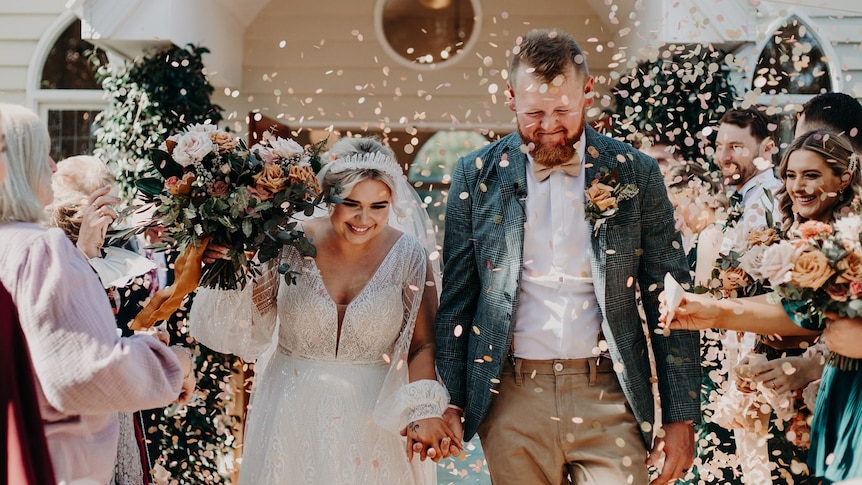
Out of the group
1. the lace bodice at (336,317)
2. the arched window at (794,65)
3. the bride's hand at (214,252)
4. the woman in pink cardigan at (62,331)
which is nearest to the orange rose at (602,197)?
the lace bodice at (336,317)

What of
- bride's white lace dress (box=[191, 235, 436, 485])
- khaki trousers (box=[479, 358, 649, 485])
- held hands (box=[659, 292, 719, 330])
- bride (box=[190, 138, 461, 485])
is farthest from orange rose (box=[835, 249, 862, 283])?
bride's white lace dress (box=[191, 235, 436, 485])

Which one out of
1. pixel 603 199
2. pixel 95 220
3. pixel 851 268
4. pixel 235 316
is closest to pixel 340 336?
pixel 235 316

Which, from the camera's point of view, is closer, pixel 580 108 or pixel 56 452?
pixel 56 452

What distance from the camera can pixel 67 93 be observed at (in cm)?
843

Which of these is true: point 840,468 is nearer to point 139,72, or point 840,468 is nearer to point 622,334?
point 622,334

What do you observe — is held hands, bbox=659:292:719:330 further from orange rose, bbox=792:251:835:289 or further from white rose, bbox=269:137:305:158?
white rose, bbox=269:137:305:158

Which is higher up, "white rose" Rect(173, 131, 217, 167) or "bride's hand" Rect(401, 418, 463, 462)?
"white rose" Rect(173, 131, 217, 167)

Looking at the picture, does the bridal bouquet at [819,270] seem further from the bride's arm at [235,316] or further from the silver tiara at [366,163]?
the bride's arm at [235,316]

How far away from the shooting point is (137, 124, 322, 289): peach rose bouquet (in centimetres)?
350

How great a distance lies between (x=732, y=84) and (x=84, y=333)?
5.67 m

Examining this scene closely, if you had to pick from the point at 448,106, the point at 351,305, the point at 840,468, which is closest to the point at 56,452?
the point at 351,305

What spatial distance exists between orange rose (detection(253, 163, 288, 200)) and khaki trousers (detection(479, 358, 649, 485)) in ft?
3.67

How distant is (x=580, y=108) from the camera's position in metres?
3.40

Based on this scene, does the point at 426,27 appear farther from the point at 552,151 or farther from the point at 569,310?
the point at 569,310
